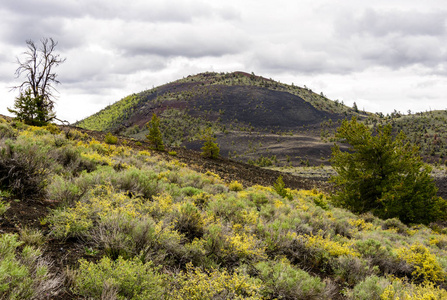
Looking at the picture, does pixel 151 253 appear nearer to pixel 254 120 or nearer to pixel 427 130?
pixel 254 120

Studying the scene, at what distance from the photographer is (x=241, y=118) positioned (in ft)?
290

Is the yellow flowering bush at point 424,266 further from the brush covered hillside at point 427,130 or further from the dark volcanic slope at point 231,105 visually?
the dark volcanic slope at point 231,105

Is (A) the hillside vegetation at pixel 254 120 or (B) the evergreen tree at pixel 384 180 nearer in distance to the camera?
(B) the evergreen tree at pixel 384 180

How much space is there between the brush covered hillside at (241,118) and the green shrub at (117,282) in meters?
53.1

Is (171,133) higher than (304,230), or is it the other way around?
(171,133)

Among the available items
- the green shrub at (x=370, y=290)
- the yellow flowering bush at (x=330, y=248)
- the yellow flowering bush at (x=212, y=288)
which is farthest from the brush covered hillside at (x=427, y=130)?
the yellow flowering bush at (x=212, y=288)

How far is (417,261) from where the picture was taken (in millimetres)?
6375

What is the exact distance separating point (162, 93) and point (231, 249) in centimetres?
11059

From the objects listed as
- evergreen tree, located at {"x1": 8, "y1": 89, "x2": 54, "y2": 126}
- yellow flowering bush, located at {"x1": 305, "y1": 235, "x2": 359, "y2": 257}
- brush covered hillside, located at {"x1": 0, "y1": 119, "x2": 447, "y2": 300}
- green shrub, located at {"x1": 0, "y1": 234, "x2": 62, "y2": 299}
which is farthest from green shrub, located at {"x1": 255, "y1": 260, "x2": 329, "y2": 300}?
evergreen tree, located at {"x1": 8, "y1": 89, "x2": 54, "y2": 126}

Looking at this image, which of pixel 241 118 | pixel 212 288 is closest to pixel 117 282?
pixel 212 288

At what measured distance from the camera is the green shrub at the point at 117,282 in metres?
2.79

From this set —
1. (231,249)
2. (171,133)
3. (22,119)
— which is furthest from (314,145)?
(231,249)

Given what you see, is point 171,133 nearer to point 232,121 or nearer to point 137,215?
point 232,121

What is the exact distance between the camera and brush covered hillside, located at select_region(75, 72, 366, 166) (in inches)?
2628
